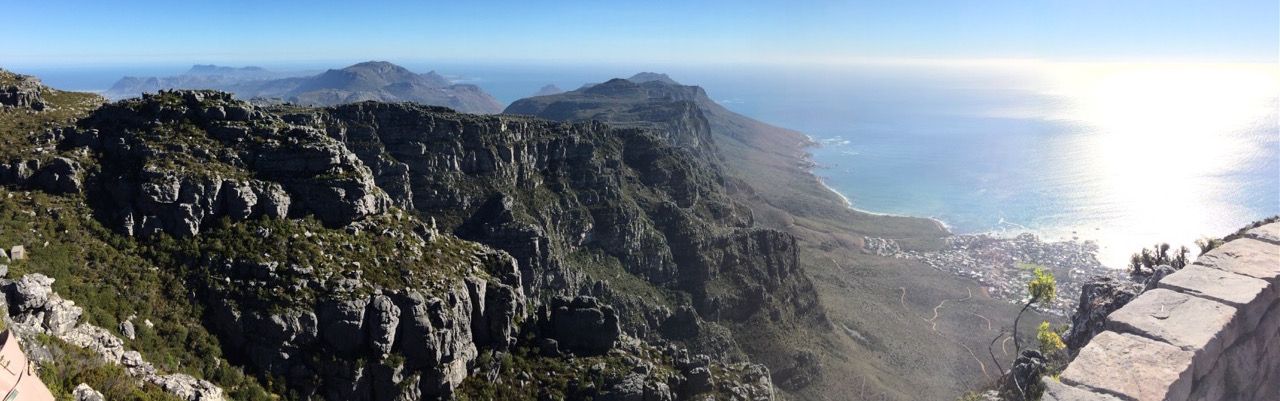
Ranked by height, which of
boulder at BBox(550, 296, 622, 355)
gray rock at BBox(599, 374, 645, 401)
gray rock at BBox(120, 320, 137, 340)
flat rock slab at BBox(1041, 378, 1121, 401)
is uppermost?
flat rock slab at BBox(1041, 378, 1121, 401)

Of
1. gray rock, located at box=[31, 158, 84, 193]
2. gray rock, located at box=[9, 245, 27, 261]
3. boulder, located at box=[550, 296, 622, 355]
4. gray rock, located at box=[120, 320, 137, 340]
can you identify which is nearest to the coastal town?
boulder, located at box=[550, 296, 622, 355]

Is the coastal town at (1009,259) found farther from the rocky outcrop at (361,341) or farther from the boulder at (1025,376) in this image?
the rocky outcrop at (361,341)

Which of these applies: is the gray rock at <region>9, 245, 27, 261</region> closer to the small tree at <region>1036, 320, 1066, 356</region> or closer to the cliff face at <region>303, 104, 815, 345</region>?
the cliff face at <region>303, 104, 815, 345</region>

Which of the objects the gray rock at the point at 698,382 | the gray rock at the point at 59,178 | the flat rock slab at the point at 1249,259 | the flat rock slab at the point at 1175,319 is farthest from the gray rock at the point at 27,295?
the flat rock slab at the point at 1249,259

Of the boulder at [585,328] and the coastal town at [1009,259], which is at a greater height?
the boulder at [585,328]

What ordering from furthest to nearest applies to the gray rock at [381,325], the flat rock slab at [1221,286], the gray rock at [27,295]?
the gray rock at [381,325] → the gray rock at [27,295] → the flat rock slab at [1221,286]

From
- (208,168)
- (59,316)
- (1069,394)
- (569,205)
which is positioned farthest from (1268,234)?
(569,205)

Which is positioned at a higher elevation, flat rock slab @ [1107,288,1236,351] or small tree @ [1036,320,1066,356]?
flat rock slab @ [1107,288,1236,351]
